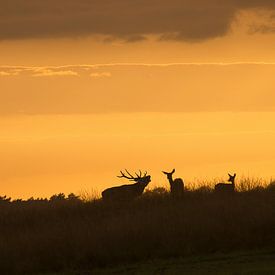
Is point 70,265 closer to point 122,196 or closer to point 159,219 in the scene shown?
point 159,219

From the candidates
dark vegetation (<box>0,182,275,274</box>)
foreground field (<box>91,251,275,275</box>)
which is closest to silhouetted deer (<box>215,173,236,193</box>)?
dark vegetation (<box>0,182,275,274</box>)

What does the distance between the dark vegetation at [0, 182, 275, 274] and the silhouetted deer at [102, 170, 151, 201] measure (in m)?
3.13

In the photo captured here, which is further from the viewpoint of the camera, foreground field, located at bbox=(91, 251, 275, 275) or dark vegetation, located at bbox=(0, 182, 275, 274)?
dark vegetation, located at bbox=(0, 182, 275, 274)

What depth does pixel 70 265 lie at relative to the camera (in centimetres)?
4097

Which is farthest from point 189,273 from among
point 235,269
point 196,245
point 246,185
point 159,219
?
point 246,185

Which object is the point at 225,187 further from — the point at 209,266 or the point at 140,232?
the point at 209,266

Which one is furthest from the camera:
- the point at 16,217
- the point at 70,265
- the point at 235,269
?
the point at 16,217

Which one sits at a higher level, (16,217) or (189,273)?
(16,217)

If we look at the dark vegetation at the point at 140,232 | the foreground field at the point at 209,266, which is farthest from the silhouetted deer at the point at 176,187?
the foreground field at the point at 209,266

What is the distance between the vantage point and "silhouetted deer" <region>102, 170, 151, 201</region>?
5122 cm

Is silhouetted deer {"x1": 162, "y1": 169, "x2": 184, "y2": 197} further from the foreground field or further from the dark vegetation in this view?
the foreground field

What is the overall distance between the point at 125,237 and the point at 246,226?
391 centimetres

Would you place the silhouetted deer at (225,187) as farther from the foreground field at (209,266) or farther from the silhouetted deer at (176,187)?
the foreground field at (209,266)

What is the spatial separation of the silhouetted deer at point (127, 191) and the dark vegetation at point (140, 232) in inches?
123
